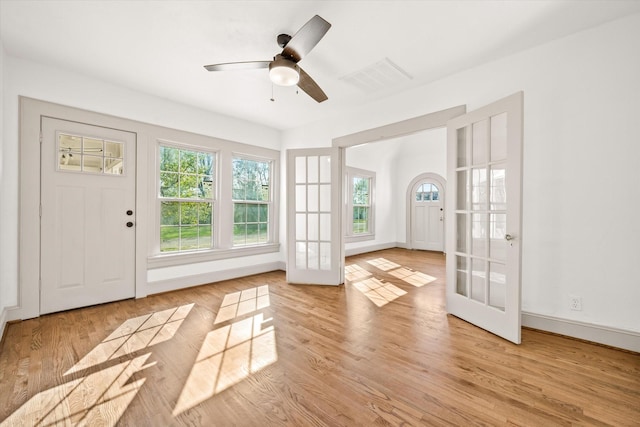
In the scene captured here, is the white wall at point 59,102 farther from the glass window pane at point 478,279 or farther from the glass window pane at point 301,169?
the glass window pane at point 478,279

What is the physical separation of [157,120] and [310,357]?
360 centimetres

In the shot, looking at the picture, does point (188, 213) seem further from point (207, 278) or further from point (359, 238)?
point (359, 238)

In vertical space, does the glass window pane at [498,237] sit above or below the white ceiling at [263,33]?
below

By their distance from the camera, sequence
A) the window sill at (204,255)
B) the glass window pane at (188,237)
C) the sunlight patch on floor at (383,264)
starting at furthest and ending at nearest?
1. the sunlight patch on floor at (383,264)
2. the glass window pane at (188,237)
3. the window sill at (204,255)

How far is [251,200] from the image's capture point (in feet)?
15.6

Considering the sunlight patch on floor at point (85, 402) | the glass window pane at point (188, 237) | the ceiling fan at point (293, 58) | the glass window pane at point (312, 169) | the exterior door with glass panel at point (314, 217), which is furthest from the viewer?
the glass window pane at point (312, 169)

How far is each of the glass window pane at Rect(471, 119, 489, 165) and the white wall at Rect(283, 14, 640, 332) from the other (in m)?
0.39

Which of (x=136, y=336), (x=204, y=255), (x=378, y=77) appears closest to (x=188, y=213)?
(x=204, y=255)

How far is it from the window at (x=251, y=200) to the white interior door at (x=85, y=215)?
1504 millimetres

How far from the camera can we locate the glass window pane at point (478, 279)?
257 cm

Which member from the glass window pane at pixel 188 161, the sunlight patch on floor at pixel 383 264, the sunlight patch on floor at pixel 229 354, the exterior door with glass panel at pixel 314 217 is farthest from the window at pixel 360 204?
the sunlight patch on floor at pixel 229 354

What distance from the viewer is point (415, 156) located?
25.1 ft

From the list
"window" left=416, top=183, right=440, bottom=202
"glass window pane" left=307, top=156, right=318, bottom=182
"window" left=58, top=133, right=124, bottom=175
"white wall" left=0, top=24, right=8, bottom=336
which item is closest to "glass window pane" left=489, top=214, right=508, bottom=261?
"glass window pane" left=307, top=156, right=318, bottom=182

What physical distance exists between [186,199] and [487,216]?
389 centimetres
